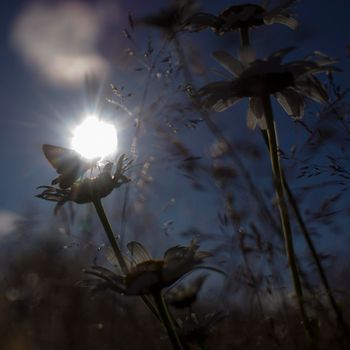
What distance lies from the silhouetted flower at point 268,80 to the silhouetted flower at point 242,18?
0.86 feet

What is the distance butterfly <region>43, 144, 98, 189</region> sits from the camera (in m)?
1.53

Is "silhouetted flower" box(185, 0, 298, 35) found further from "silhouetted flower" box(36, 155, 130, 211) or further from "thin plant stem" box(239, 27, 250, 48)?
"silhouetted flower" box(36, 155, 130, 211)

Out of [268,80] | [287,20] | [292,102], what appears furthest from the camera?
[287,20]

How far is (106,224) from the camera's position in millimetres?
1438

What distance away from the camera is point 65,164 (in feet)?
5.07

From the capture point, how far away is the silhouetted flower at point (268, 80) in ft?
4.87

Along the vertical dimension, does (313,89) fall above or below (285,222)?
above

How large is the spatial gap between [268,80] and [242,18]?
337 millimetres

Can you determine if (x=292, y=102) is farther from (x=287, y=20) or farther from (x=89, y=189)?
(x=89, y=189)

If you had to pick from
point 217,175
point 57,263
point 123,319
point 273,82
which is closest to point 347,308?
point 217,175

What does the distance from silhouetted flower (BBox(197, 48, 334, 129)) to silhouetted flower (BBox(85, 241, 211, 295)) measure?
0.47 metres

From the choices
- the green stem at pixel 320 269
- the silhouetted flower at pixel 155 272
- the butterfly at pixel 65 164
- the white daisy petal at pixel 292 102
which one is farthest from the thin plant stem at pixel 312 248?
the butterfly at pixel 65 164

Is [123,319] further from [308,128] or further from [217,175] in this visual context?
[308,128]

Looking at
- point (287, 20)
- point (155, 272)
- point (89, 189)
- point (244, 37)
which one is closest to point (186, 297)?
point (155, 272)
